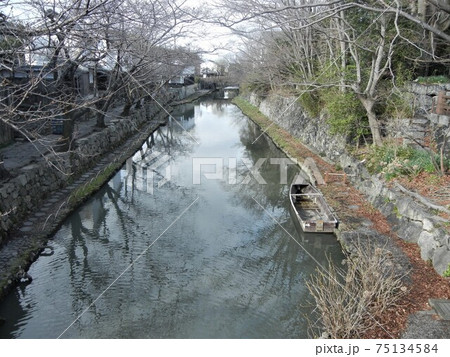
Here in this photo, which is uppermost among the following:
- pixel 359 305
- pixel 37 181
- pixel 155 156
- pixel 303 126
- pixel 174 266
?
pixel 303 126

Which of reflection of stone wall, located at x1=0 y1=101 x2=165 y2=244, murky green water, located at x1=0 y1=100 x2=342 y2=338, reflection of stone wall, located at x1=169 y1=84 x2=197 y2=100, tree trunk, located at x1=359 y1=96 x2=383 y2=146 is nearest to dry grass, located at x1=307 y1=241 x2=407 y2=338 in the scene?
murky green water, located at x1=0 y1=100 x2=342 y2=338

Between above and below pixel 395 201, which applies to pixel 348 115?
above

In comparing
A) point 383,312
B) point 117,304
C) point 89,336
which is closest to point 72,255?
point 117,304

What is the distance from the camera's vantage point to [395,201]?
937 cm

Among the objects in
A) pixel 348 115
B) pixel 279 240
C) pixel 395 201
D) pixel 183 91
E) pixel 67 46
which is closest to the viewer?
pixel 67 46

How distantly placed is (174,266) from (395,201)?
5550 millimetres

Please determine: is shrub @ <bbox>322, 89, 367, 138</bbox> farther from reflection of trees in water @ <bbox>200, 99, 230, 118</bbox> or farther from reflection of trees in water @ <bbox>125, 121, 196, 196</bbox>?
reflection of trees in water @ <bbox>200, 99, 230, 118</bbox>

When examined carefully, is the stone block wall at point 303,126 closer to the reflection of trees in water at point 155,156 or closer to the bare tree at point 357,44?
the bare tree at point 357,44

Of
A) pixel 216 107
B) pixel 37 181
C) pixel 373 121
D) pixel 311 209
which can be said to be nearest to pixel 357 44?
pixel 373 121

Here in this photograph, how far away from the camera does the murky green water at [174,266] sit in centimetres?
643

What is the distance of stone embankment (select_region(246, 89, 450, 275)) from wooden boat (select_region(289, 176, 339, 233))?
2.22 feet

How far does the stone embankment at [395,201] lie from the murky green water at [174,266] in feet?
5.64

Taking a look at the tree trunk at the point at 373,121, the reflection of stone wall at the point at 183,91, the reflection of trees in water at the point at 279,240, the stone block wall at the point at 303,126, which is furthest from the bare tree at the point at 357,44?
the reflection of stone wall at the point at 183,91

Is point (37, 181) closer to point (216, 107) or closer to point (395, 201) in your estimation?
point (395, 201)
